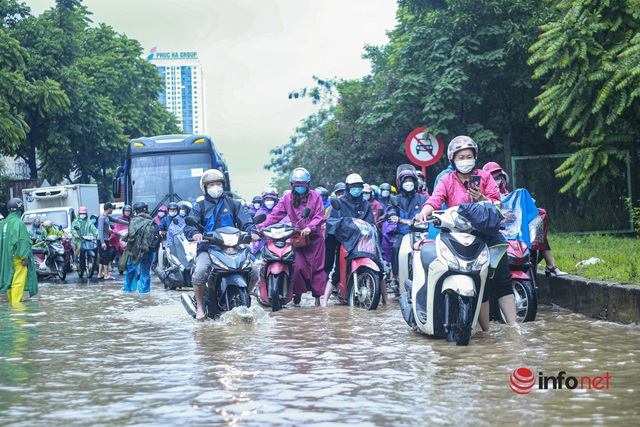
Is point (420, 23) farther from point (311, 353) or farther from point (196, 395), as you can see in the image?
point (196, 395)

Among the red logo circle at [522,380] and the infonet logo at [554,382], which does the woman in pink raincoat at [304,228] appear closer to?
the red logo circle at [522,380]

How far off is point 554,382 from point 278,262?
5883 millimetres

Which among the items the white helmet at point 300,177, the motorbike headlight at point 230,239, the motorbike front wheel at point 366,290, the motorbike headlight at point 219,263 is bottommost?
the motorbike front wheel at point 366,290

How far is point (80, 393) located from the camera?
5848mm

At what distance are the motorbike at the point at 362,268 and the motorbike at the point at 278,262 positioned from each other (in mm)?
643

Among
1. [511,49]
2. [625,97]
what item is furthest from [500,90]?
[625,97]

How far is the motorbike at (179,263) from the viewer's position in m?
16.9

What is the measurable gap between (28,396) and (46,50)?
33347 mm

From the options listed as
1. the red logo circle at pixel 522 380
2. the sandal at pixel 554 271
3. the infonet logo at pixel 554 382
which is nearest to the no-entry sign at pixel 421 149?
the sandal at pixel 554 271

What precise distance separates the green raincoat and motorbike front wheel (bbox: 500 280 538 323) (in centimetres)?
815

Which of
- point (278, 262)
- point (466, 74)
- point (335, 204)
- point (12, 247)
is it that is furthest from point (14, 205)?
point (466, 74)

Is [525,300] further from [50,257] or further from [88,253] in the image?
[88,253]

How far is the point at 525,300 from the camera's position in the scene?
899cm

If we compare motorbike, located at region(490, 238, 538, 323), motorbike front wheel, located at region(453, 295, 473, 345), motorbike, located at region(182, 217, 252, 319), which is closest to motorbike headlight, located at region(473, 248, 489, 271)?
motorbike front wheel, located at region(453, 295, 473, 345)
